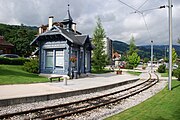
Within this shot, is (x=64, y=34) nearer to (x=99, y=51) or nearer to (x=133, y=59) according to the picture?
(x=99, y=51)

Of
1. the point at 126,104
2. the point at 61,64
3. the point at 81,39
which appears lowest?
the point at 126,104

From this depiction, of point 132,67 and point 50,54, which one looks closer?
point 50,54

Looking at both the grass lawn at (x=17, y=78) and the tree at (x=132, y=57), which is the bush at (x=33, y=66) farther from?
the tree at (x=132, y=57)

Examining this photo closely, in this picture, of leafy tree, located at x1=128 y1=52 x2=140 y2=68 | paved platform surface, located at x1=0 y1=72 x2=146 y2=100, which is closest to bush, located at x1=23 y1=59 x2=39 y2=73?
paved platform surface, located at x1=0 y1=72 x2=146 y2=100

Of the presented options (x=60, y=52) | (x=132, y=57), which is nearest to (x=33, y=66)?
(x=60, y=52)

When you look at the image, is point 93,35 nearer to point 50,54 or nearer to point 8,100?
point 50,54

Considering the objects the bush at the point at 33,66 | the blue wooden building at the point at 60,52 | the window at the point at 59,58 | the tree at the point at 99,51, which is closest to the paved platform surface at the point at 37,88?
the blue wooden building at the point at 60,52

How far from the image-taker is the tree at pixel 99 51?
1563 inches

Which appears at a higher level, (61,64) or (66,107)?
(61,64)

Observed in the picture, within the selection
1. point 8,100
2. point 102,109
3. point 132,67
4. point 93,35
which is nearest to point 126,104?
point 102,109

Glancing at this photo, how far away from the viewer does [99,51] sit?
132 ft

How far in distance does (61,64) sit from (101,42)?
1838cm

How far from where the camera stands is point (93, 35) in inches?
1650

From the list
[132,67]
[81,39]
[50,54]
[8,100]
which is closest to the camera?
[8,100]
